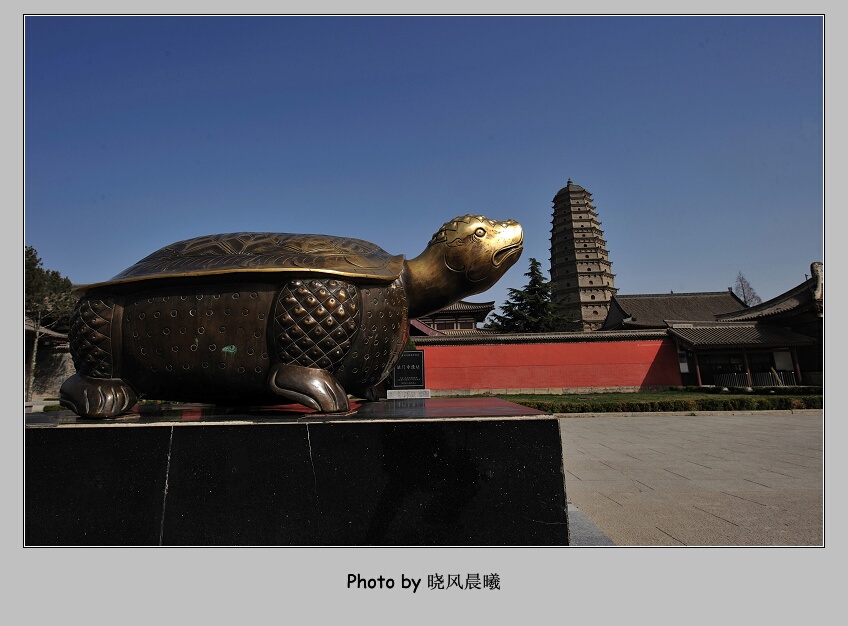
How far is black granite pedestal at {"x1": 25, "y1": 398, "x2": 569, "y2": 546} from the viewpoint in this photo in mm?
2176

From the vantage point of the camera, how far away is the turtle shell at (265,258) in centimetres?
251

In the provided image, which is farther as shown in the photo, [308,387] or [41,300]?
[41,300]

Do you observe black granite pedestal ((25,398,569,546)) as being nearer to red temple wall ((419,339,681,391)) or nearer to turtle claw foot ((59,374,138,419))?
turtle claw foot ((59,374,138,419))

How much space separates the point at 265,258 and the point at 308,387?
0.72 meters

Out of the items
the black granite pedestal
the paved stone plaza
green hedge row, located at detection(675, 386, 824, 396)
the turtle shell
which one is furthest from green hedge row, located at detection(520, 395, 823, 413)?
the black granite pedestal

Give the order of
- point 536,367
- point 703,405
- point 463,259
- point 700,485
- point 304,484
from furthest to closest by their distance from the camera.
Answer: point 536,367 < point 703,405 < point 700,485 < point 463,259 < point 304,484

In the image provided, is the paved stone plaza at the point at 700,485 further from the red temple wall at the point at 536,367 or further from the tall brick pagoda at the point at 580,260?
the tall brick pagoda at the point at 580,260

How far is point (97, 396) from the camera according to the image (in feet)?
8.41

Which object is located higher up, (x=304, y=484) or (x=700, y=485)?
(x=304, y=484)

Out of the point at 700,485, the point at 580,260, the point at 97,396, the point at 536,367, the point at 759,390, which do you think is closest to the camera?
the point at 97,396

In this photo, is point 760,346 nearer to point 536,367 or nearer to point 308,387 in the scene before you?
point 536,367

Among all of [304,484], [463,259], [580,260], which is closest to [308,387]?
[304,484]

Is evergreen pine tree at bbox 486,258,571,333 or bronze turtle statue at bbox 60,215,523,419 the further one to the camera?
evergreen pine tree at bbox 486,258,571,333
